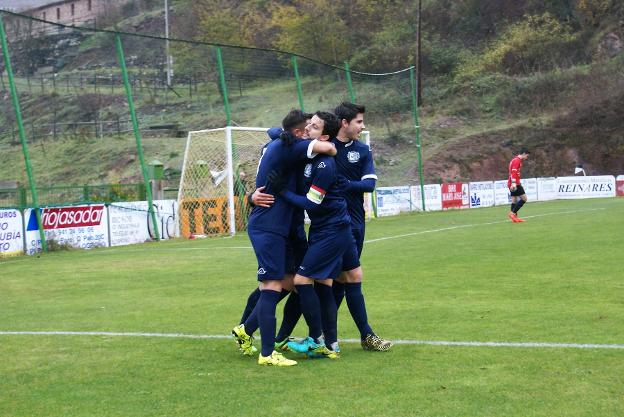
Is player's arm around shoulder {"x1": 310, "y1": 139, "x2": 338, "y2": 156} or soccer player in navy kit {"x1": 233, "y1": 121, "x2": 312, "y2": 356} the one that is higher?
player's arm around shoulder {"x1": 310, "y1": 139, "x2": 338, "y2": 156}

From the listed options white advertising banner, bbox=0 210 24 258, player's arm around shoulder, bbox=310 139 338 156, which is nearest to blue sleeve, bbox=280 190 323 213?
player's arm around shoulder, bbox=310 139 338 156

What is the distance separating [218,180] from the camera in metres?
25.2

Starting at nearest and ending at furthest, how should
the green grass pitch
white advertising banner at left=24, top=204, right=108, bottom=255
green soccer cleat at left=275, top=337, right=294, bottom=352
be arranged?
the green grass pitch → green soccer cleat at left=275, top=337, right=294, bottom=352 → white advertising banner at left=24, top=204, right=108, bottom=255

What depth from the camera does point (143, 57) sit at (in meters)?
31.2

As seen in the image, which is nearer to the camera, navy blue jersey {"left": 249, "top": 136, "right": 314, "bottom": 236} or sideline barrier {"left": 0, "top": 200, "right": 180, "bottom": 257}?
navy blue jersey {"left": 249, "top": 136, "right": 314, "bottom": 236}

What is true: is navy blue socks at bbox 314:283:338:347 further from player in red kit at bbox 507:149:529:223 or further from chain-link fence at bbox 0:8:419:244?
player in red kit at bbox 507:149:529:223

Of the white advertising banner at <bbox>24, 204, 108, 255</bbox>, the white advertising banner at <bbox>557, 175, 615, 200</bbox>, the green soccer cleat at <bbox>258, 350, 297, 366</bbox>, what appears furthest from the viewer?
the white advertising banner at <bbox>557, 175, 615, 200</bbox>

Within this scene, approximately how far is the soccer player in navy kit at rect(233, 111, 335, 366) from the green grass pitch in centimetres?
27

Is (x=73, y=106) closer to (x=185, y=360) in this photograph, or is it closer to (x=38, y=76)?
(x=38, y=76)

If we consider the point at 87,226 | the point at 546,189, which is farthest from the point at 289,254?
the point at 546,189

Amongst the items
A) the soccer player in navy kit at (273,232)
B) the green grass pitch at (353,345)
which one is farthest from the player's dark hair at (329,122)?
the green grass pitch at (353,345)

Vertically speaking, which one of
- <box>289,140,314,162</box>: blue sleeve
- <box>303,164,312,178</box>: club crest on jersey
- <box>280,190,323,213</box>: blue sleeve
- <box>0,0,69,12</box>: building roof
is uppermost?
<box>0,0,69,12</box>: building roof

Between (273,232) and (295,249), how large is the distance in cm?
46

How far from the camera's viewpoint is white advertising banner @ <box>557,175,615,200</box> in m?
42.2
